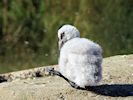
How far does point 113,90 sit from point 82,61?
0.43 meters

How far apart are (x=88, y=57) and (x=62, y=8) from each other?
5107mm

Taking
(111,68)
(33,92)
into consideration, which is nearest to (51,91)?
(33,92)

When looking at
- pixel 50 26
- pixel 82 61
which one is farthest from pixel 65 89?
pixel 50 26

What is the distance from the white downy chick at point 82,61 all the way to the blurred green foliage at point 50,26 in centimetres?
385

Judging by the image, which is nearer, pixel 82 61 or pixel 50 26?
pixel 82 61

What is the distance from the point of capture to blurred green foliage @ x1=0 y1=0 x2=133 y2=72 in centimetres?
902

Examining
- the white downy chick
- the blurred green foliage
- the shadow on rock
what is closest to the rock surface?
the shadow on rock

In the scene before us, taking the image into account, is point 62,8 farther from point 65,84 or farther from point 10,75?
point 65,84

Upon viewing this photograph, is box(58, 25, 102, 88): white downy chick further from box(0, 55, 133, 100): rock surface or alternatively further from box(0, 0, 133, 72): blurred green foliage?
box(0, 0, 133, 72): blurred green foliage

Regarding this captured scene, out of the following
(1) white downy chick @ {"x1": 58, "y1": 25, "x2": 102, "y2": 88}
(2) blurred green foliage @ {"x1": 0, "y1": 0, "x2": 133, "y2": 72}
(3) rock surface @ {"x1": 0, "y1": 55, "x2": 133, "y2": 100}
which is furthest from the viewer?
(2) blurred green foliage @ {"x1": 0, "y1": 0, "x2": 133, "y2": 72}

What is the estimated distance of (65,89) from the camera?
198 inches

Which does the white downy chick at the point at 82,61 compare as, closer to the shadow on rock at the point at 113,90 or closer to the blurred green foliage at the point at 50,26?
the shadow on rock at the point at 113,90

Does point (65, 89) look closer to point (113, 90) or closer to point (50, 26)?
point (113, 90)

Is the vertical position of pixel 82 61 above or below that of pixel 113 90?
above
